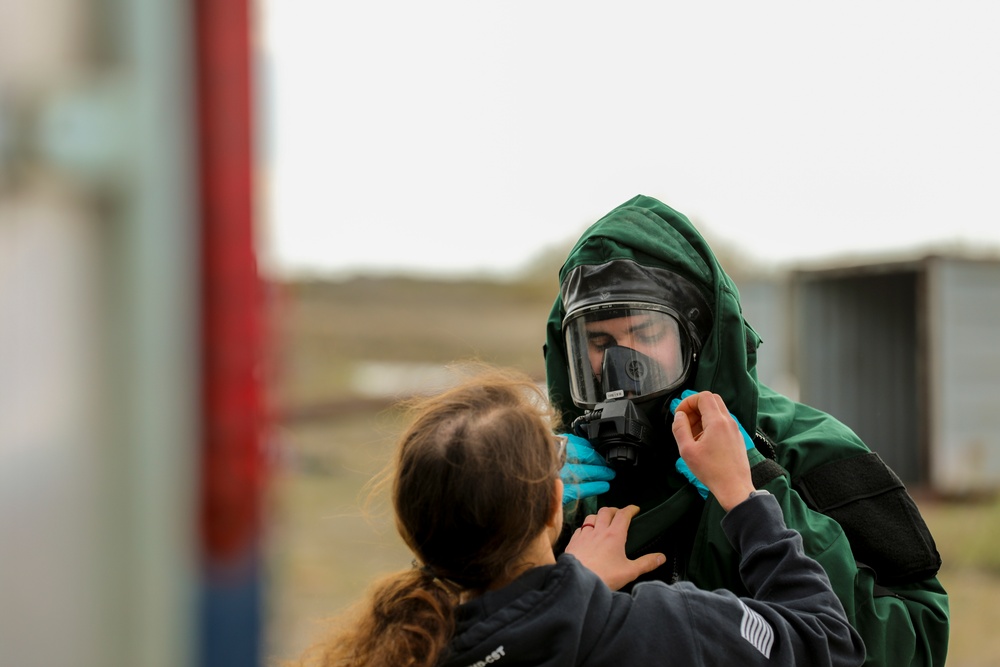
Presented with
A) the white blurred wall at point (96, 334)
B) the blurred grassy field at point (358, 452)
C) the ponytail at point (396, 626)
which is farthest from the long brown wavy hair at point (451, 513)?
the white blurred wall at point (96, 334)

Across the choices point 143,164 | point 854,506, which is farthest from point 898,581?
point 143,164

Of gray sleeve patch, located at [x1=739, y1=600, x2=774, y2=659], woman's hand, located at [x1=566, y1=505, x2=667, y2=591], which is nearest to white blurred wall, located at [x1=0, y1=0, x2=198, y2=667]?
gray sleeve patch, located at [x1=739, y1=600, x2=774, y2=659]

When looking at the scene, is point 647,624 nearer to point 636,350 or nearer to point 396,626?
point 396,626

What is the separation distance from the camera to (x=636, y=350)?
217 centimetres

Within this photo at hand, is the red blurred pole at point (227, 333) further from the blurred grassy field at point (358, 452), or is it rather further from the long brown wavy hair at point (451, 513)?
the long brown wavy hair at point (451, 513)

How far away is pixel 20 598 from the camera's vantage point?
105 centimetres

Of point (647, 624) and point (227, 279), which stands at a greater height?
point (227, 279)

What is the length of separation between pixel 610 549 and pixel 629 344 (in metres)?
0.45

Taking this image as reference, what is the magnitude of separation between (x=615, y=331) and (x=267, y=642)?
1.15 m

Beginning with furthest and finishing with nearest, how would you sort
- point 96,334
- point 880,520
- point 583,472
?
point 583,472
point 880,520
point 96,334

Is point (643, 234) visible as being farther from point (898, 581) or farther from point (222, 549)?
point (222, 549)

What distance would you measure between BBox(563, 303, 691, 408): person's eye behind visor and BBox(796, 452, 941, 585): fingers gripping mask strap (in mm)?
380

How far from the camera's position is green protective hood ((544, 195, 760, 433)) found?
2145 millimetres

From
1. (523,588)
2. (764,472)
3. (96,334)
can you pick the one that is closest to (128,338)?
(96,334)
